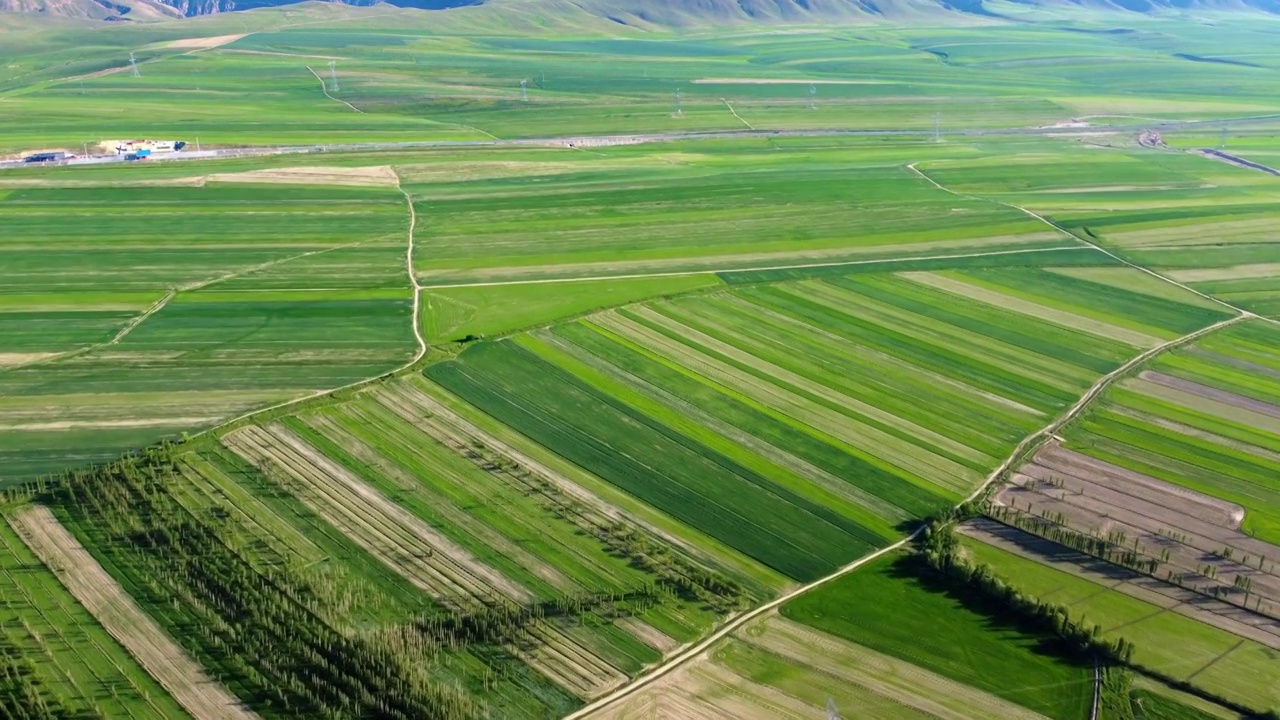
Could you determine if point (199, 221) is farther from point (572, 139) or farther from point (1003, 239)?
point (1003, 239)

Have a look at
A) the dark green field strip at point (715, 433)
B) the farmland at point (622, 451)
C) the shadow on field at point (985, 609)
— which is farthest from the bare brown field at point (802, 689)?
the dark green field strip at point (715, 433)

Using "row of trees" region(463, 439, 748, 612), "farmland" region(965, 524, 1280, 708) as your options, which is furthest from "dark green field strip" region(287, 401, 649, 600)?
"farmland" region(965, 524, 1280, 708)

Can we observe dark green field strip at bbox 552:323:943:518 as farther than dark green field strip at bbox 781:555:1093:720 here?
Yes

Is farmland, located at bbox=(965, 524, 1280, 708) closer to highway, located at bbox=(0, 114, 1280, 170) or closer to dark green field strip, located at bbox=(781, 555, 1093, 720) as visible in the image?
dark green field strip, located at bbox=(781, 555, 1093, 720)

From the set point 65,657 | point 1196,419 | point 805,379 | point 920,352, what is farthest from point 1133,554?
point 65,657

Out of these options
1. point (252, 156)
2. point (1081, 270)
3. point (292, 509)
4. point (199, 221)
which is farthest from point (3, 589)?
point (252, 156)

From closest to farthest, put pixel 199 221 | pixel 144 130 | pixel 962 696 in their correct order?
pixel 962 696 → pixel 199 221 → pixel 144 130

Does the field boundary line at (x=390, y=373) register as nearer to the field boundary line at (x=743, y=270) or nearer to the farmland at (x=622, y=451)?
the farmland at (x=622, y=451)

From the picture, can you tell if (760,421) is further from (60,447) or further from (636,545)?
(60,447)
